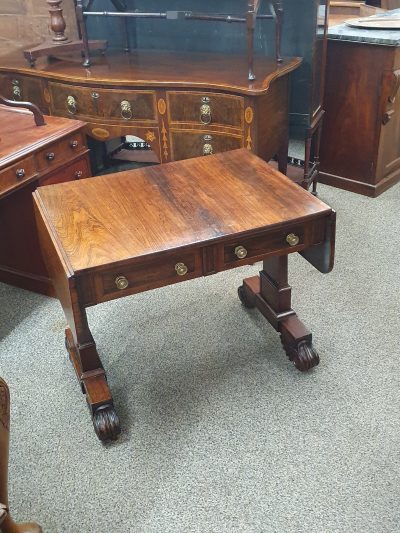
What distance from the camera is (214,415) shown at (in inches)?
74.5

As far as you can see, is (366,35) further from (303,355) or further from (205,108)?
→ (303,355)

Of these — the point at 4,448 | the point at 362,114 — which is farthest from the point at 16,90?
the point at 4,448

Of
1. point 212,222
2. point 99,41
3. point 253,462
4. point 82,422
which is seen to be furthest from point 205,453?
point 99,41

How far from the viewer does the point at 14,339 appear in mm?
2297

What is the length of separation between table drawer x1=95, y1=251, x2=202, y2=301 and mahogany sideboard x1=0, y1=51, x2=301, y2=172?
3.54 feet

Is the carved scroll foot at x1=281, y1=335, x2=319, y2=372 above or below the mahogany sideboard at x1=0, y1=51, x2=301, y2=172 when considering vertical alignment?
below

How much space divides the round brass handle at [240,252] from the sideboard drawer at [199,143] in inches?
40.7

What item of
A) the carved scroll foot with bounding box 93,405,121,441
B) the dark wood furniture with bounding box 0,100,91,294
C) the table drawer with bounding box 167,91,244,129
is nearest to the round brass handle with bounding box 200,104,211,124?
the table drawer with bounding box 167,91,244,129

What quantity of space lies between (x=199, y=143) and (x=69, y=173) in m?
0.64

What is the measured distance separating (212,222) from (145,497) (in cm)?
82

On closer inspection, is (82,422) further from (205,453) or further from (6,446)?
(6,446)

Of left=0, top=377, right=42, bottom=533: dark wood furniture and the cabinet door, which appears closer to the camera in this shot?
left=0, top=377, right=42, bottom=533: dark wood furniture

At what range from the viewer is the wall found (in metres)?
3.31

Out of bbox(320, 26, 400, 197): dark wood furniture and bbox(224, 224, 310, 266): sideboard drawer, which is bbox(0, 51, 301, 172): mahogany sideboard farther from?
bbox(224, 224, 310, 266): sideboard drawer
